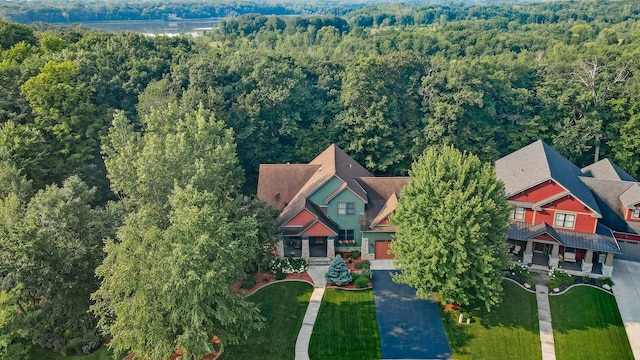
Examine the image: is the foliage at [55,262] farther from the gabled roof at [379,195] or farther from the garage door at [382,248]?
the garage door at [382,248]

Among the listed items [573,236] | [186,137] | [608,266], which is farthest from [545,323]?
[186,137]

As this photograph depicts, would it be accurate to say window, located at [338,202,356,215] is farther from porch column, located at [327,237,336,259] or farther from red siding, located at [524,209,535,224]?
red siding, located at [524,209,535,224]

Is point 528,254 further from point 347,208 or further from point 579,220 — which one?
point 347,208

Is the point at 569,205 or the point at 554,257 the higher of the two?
the point at 569,205

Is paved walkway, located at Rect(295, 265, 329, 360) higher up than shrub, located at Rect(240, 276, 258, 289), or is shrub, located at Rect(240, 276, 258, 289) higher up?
shrub, located at Rect(240, 276, 258, 289)

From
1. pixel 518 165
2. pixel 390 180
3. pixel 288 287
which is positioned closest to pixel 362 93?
pixel 390 180

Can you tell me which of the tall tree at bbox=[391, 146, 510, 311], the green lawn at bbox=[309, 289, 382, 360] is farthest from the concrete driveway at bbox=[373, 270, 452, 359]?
the tall tree at bbox=[391, 146, 510, 311]
